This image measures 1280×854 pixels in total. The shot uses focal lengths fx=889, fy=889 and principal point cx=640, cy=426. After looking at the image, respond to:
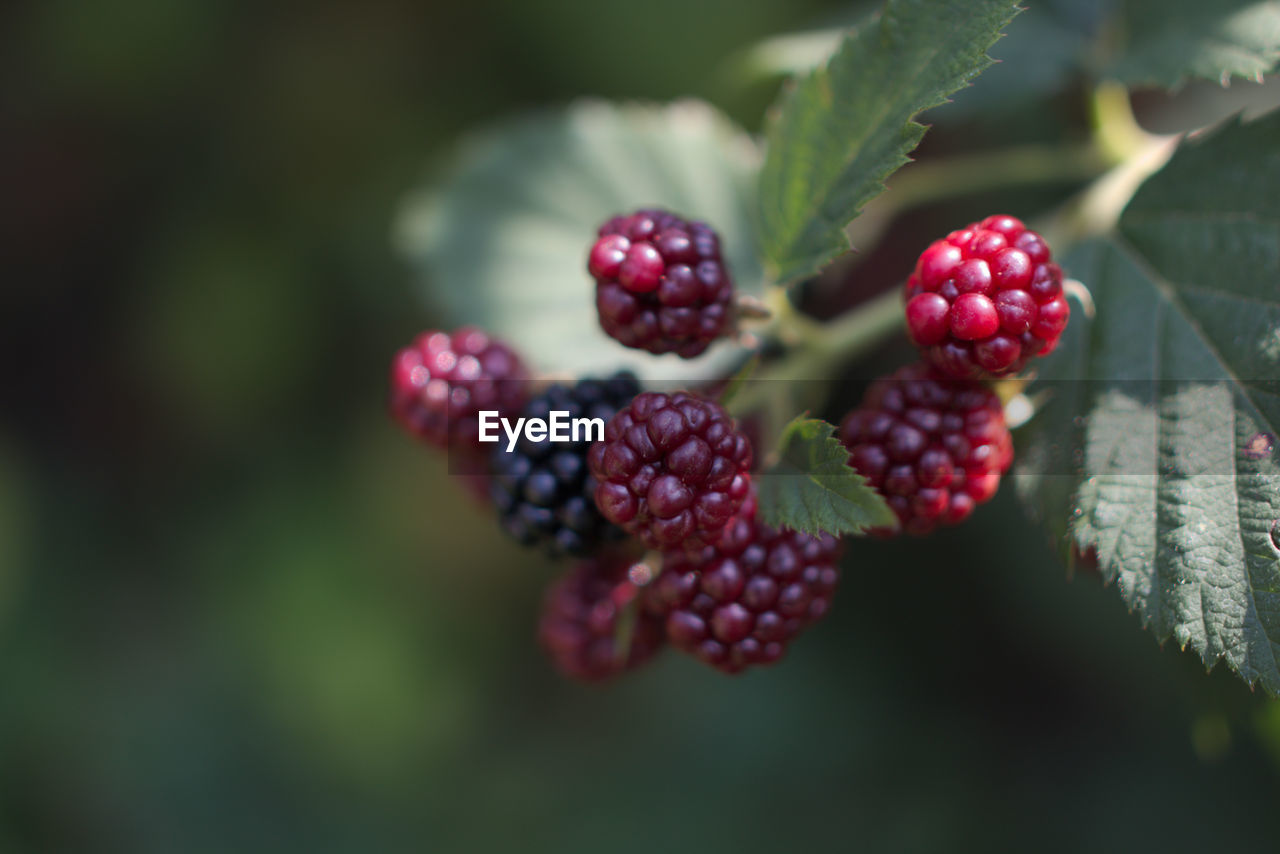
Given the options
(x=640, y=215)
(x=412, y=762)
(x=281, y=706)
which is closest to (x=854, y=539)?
(x=640, y=215)

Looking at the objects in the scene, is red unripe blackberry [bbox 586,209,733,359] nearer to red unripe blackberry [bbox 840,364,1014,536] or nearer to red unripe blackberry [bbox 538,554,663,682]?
red unripe blackberry [bbox 840,364,1014,536]

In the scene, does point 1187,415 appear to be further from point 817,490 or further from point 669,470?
point 669,470

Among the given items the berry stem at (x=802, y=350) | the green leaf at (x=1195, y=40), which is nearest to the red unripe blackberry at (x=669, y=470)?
the berry stem at (x=802, y=350)

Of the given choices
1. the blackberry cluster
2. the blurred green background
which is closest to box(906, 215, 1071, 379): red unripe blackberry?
the blackberry cluster

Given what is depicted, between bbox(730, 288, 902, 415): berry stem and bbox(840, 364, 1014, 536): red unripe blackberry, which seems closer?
bbox(840, 364, 1014, 536): red unripe blackberry

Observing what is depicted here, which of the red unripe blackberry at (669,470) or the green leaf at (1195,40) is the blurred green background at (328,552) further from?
the red unripe blackberry at (669,470)

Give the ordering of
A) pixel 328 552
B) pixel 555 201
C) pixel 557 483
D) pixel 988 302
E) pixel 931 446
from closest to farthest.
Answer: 1. pixel 988 302
2. pixel 931 446
3. pixel 557 483
4. pixel 555 201
5. pixel 328 552

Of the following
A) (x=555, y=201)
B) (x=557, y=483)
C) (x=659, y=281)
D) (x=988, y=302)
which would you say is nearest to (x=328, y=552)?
(x=555, y=201)

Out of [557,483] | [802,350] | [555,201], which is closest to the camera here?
[557,483]
